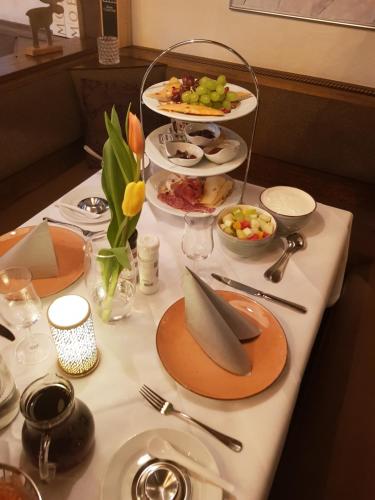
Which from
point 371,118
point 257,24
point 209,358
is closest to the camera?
point 209,358

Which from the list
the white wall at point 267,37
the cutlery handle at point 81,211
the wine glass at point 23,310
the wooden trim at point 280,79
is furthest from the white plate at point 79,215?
the white wall at point 267,37

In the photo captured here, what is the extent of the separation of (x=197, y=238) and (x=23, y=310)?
0.44 meters

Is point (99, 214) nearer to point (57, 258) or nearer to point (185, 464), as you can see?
point (57, 258)

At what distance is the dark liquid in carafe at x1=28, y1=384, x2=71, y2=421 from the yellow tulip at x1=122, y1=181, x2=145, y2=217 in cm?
31

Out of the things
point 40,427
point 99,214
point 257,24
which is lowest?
point 99,214

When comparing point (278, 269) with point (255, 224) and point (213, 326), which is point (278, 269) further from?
point (213, 326)

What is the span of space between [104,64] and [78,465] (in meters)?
1.94

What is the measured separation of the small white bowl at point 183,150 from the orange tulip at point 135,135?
0.32 metres

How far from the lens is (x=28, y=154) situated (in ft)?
5.96

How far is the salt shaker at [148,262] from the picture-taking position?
87cm

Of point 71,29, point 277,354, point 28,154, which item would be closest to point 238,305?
point 277,354

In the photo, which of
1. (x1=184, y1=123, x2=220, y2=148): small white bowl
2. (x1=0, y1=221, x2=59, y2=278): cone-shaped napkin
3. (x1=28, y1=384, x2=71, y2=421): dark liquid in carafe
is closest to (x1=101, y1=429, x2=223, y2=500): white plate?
(x1=28, y1=384, x2=71, y2=421): dark liquid in carafe

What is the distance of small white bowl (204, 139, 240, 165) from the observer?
1.15 meters

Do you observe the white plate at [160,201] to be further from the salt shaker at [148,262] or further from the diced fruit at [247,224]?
the salt shaker at [148,262]
